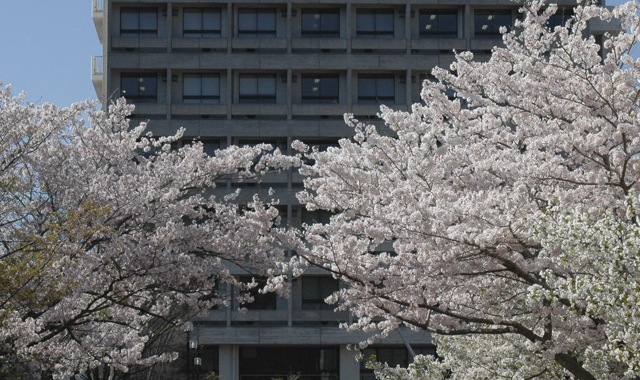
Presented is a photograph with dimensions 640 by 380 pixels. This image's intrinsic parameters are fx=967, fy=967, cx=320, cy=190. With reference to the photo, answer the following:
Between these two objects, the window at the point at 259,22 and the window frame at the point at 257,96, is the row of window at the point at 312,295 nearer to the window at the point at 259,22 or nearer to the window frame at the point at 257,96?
the window frame at the point at 257,96

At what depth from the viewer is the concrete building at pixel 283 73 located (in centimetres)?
5288

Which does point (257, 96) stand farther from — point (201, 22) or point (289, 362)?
point (289, 362)

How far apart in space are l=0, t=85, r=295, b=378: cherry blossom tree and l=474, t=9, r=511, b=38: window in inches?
1438

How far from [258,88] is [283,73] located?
5.44ft

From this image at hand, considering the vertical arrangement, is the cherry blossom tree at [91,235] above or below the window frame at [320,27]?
below

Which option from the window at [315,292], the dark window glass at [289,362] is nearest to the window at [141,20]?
the window at [315,292]

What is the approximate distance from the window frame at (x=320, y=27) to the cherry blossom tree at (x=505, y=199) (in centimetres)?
→ 3765

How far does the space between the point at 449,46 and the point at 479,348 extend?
119ft

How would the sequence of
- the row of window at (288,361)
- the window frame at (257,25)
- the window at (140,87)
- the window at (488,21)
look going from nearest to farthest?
1. the row of window at (288,361)
2. the window at (140,87)
3. the window frame at (257,25)
4. the window at (488,21)

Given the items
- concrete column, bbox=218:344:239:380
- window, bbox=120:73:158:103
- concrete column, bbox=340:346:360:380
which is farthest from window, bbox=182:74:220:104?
concrete column, bbox=340:346:360:380

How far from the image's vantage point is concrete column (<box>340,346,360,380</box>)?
173 feet

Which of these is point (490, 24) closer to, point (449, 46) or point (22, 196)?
point (449, 46)

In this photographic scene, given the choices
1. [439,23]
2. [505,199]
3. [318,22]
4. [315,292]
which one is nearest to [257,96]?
[318,22]

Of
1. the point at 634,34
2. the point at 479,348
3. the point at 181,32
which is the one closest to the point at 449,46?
the point at 181,32
